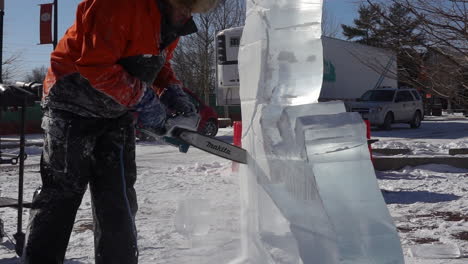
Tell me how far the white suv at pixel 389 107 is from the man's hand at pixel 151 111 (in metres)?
15.6

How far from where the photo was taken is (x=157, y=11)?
1983 mm

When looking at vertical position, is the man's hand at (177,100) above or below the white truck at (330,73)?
below

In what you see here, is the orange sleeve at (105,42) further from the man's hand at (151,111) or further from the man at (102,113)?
the man's hand at (151,111)

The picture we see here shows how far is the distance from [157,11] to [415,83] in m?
3.28

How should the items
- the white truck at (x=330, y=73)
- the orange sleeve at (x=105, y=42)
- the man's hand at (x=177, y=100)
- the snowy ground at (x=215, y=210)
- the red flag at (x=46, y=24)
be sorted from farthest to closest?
1. the red flag at (x=46, y=24)
2. the white truck at (x=330, y=73)
3. the snowy ground at (x=215, y=210)
4. the man's hand at (x=177, y=100)
5. the orange sleeve at (x=105, y=42)

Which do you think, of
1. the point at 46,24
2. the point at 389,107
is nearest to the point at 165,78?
the point at 46,24

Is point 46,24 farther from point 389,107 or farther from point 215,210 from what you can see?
point 215,210

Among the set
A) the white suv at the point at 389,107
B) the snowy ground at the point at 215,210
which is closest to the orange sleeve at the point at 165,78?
the snowy ground at the point at 215,210

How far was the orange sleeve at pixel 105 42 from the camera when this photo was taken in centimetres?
185

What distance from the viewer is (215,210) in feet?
14.7

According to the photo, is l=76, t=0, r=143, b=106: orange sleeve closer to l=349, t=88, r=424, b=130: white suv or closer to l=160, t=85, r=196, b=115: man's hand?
l=160, t=85, r=196, b=115: man's hand

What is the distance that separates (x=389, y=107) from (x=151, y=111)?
55.3 feet

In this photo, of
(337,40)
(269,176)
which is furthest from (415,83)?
(337,40)

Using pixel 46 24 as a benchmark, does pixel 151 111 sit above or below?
below
